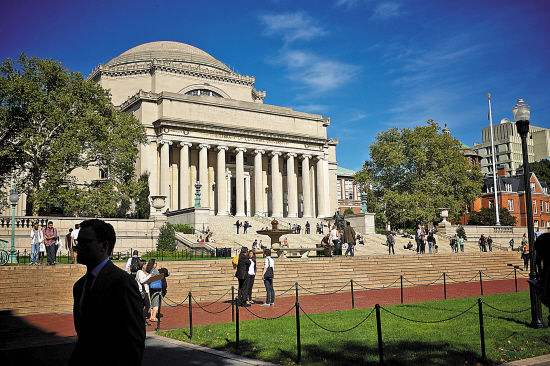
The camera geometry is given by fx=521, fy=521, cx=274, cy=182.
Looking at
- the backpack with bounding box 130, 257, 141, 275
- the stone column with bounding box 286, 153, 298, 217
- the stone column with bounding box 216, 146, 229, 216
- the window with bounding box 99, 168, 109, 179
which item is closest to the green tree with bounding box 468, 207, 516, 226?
the stone column with bounding box 286, 153, 298, 217

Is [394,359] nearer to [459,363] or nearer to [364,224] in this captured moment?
[459,363]

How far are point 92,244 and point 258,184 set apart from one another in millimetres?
59472

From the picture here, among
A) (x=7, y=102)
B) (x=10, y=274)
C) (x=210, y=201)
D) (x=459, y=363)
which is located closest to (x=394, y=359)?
(x=459, y=363)

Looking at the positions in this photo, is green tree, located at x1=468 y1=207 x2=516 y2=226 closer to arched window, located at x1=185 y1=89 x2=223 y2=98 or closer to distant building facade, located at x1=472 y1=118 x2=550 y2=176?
arched window, located at x1=185 y1=89 x2=223 y2=98

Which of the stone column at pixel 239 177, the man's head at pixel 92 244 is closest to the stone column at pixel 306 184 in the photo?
the stone column at pixel 239 177

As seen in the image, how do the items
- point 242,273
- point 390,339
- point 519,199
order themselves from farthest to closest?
point 519,199
point 242,273
point 390,339

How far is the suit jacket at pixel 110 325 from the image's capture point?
12.7ft

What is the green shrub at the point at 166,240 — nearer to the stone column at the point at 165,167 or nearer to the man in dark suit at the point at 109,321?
the stone column at the point at 165,167

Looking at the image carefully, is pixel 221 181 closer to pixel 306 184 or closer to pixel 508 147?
pixel 306 184

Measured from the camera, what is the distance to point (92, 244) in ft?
13.7

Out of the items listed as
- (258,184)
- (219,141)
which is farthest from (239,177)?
(219,141)

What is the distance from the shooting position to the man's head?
13.7 feet

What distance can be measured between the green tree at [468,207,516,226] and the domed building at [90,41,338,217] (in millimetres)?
21667

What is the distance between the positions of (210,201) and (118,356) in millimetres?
59410
